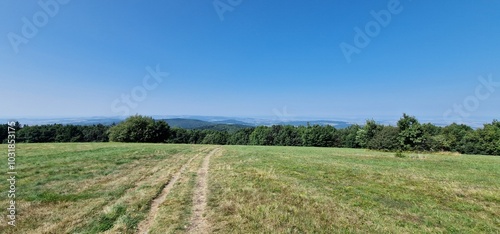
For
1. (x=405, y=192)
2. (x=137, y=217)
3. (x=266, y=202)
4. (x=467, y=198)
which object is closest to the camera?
(x=137, y=217)

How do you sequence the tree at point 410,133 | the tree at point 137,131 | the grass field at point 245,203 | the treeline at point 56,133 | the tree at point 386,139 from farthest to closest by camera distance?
the treeline at point 56,133 < the tree at point 137,131 < the tree at point 386,139 < the tree at point 410,133 < the grass field at point 245,203

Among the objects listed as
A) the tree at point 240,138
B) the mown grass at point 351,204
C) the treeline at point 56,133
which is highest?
the mown grass at point 351,204

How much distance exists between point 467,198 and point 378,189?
3527 millimetres

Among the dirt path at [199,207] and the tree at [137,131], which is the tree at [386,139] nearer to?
A: the dirt path at [199,207]

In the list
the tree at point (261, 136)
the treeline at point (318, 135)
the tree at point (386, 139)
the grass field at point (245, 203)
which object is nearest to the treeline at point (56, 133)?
the treeline at point (318, 135)

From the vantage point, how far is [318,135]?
95438 mm

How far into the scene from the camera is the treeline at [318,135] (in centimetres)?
6688

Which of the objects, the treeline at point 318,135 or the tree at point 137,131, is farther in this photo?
the tree at point 137,131

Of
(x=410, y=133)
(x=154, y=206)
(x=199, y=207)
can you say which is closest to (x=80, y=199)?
(x=154, y=206)

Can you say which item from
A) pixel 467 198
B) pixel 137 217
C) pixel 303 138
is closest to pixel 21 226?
pixel 137 217

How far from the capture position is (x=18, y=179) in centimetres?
1199

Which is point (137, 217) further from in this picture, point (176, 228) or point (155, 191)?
point (155, 191)

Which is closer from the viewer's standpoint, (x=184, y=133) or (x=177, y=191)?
(x=177, y=191)

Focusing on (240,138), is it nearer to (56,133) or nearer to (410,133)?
(410,133)
